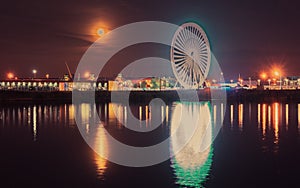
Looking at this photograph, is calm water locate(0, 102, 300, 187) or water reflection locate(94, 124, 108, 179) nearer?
calm water locate(0, 102, 300, 187)

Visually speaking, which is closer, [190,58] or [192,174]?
[192,174]

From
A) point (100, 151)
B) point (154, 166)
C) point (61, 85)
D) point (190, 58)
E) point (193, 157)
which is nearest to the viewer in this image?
point (154, 166)

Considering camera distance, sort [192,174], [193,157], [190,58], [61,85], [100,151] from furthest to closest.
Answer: [61,85]
[190,58]
[100,151]
[193,157]
[192,174]

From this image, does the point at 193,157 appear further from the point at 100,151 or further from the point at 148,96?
the point at 148,96

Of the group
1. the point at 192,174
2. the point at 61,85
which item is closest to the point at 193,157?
the point at 192,174

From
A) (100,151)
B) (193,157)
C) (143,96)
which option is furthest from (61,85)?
(193,157)

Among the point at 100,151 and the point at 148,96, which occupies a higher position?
the point at 148,96

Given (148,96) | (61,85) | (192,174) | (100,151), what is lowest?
(192,174)

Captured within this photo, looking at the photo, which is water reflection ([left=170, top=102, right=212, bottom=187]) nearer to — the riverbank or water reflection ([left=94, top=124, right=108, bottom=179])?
water reflection ([left=94, top=124, right=108, bottom=179])

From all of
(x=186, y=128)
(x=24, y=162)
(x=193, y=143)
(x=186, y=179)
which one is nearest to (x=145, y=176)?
(x=186, y=179)

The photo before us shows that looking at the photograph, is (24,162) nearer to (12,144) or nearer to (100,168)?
(100,168)

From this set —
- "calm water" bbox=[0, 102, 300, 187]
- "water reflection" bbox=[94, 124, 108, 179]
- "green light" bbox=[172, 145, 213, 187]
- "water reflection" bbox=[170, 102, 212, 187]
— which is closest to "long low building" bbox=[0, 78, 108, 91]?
"calm water" bbox=[0, 102, 300, 187]

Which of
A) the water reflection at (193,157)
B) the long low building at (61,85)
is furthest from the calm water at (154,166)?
the long low building at (61,85)

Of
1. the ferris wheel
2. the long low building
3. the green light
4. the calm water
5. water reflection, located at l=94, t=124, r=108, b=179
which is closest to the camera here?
the green light
